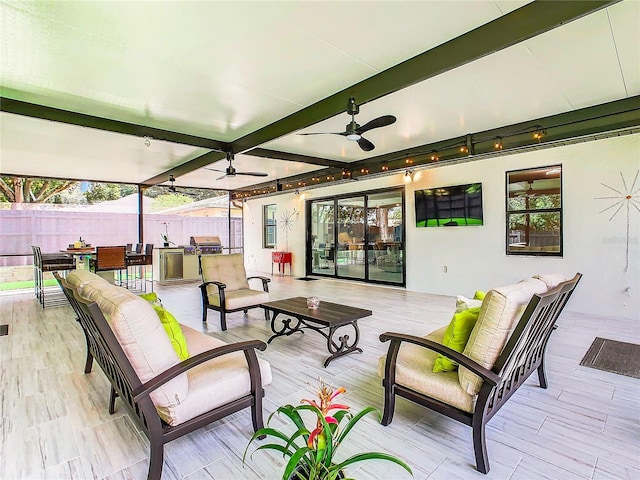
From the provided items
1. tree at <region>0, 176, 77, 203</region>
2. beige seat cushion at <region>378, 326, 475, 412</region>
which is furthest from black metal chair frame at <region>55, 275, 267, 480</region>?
tree at <region>0, 176, 77, 203</region>

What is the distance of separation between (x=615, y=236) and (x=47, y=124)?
829 centimetres

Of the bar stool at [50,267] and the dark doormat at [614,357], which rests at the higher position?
the bar stool at [50,267]

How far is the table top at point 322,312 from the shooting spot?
3.35m

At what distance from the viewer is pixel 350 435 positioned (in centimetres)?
213

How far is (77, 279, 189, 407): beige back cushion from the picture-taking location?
5.26 feet

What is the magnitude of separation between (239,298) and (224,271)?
77 centimetres

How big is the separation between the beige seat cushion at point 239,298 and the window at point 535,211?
14.6 feet

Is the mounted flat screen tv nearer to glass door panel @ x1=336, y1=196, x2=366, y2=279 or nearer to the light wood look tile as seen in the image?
glass door panel @ x1=336, y1=196, x2=366, y2=279

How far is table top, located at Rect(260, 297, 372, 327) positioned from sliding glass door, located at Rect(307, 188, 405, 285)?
4055mm

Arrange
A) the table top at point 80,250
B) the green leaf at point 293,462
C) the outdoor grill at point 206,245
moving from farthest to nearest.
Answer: the outdoor grill at point 206,245 → the table top at point 80,250 → the green leaf at point 293,462

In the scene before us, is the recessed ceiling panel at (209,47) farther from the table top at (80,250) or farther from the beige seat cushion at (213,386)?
the table top at (80,250)

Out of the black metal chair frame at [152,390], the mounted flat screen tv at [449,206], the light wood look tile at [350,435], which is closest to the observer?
the black metal chair frame at [152,390]

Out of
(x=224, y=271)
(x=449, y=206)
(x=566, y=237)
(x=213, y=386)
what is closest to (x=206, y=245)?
(x=224, y=271)

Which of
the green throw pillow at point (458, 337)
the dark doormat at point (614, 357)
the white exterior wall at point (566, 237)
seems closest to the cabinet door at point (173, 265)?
the white exterior wall at point (566, 237)
